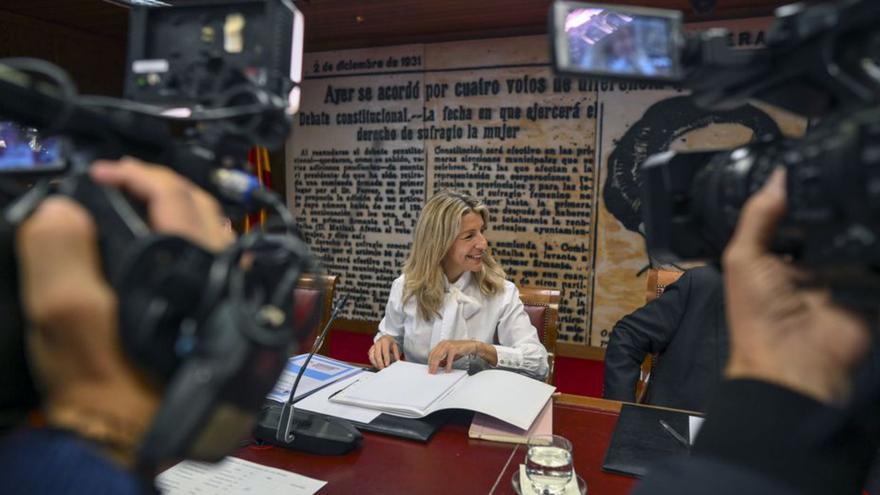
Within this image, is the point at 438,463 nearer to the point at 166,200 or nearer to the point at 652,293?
the point at 166,200

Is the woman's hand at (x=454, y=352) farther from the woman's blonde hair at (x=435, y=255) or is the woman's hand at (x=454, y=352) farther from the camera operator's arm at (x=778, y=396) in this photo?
the camera operator's arm at (x=778, y=396)

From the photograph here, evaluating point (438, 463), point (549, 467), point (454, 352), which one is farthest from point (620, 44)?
point (454, 352)

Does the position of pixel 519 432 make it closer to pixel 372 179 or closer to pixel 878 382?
pixel 878 382

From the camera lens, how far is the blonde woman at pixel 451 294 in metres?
2.33

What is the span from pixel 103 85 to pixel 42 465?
4.44 metres

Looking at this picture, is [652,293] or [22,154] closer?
[22,154]

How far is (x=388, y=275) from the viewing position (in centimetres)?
439

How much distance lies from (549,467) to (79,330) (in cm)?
93

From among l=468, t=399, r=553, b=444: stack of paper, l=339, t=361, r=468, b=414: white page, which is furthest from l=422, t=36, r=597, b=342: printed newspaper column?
l=468, t=399, r=553, b=444: stack of paper

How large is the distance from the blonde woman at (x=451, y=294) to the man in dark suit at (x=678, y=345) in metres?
0.38

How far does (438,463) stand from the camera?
1240 mm

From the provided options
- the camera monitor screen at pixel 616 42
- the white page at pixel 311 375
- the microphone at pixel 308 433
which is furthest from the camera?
the white page at pixel 311 375

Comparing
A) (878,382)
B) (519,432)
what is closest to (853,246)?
(878,382)

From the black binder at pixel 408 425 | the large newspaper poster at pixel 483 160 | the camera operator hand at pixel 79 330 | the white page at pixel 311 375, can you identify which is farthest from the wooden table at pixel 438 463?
the large newspaper poster at pixel 483 160
